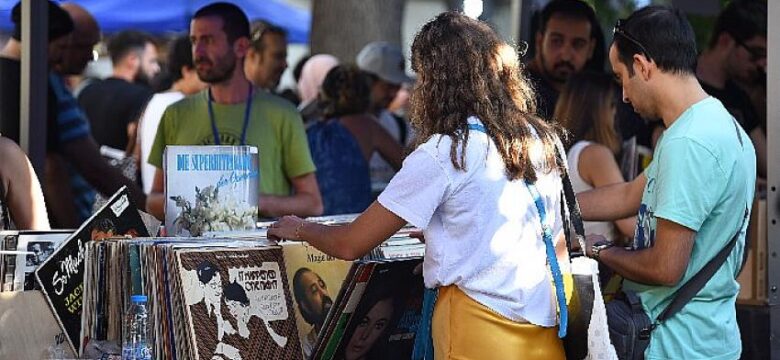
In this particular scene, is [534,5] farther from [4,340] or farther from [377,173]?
[4,340]

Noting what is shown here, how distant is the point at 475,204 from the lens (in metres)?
3.05

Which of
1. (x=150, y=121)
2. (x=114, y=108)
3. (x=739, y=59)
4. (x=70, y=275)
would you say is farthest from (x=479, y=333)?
(x=114, y=108)

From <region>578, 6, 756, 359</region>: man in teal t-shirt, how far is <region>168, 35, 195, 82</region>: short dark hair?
5116mm

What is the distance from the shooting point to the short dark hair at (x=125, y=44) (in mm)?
10664

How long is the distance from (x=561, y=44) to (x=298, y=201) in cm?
203

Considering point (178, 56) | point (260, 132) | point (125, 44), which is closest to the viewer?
point (260, 132)

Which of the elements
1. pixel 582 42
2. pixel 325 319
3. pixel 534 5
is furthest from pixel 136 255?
pixel 534 5

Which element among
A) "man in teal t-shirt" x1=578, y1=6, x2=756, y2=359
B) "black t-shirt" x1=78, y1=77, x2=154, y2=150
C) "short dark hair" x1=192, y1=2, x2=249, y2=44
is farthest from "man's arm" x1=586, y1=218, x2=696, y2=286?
"black t-shirt" x1=78, y1=77, x2=154, y2=150

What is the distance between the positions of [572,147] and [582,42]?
5.71 ft

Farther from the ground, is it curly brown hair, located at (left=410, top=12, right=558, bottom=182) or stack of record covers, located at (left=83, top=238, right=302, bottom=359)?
curly brown hair, located at (left=410, top=12, right=558, bottom=182)

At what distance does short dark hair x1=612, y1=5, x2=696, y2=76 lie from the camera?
3.45 meters

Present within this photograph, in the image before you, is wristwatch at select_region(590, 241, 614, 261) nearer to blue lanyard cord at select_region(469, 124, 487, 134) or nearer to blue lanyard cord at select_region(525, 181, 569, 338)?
blue lanyard cord at select_region(525, 181, 569, 338)

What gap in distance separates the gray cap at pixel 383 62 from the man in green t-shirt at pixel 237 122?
2.70 metres

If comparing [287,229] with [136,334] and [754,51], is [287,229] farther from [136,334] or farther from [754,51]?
[754,51]
